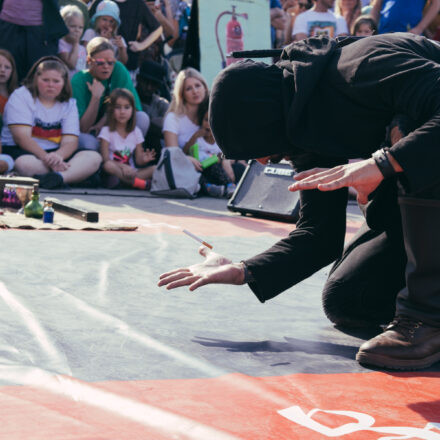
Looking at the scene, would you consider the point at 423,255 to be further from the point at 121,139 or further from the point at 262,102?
the point at 121,139

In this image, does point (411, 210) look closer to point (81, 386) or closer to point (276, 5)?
point (81, 386)

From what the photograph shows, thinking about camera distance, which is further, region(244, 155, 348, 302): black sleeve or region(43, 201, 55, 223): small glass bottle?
region(43, 201, 55, 223): small glass bottle

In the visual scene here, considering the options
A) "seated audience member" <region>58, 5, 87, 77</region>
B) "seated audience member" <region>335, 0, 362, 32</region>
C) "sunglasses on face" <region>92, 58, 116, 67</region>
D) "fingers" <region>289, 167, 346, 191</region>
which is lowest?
"fingers" <region>289, 167, 346, 191</region>

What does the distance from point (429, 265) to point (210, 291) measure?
3.11 feet

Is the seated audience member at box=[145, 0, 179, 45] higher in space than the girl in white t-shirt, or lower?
higher

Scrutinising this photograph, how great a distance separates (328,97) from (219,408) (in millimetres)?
828

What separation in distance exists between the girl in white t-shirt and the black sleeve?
421cm

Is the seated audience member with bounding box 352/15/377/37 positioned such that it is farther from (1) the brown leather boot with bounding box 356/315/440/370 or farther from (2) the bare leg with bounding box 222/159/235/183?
(1) the brown leather boot with bounding box 356/315/440/370

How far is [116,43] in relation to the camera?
668 cm

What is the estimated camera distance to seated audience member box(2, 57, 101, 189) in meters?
5.67

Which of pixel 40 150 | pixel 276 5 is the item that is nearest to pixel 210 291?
pixel 40 150

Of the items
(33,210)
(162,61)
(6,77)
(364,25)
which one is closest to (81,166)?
(6,77)

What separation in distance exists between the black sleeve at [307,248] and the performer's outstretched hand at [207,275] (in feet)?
0.19

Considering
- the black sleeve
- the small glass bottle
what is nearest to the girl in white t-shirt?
the small glass bottle
